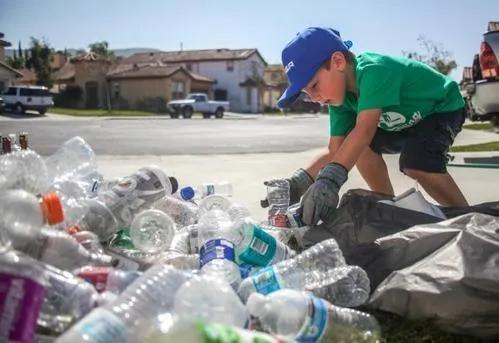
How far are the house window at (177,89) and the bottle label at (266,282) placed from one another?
53.1 meters

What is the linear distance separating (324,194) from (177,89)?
53.1m

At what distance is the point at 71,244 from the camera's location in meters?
2.27

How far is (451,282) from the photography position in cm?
219

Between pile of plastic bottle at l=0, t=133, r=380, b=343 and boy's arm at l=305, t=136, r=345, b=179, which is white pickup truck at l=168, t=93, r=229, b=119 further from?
pile of plastic bottle at l=0, t=133, r=380, b=343

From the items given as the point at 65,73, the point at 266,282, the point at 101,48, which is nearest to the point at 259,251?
the point at 266,282

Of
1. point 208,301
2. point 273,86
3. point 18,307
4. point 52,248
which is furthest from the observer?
point 273,86

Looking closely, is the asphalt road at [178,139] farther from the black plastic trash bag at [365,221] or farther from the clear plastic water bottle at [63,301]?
the clear plastic water bottle at [63,301]

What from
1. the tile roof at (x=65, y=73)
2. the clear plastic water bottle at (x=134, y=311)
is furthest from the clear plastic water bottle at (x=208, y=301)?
the tile roof at (x=65, y=73)

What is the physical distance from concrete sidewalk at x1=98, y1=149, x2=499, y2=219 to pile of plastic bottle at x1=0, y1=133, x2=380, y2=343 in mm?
1494

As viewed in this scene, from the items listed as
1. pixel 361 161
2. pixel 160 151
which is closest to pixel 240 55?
pixel 160 151

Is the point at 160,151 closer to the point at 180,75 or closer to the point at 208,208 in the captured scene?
the point at 208,208

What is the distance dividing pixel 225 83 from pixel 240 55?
3666mm

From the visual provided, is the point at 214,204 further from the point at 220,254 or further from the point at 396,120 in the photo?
the point at 396,120

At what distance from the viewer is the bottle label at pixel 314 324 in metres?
1.91
